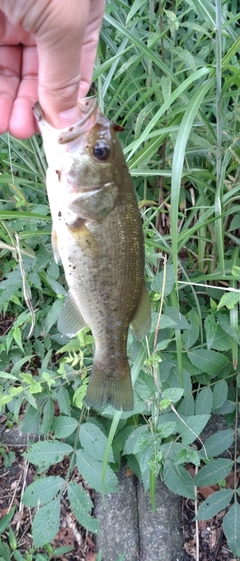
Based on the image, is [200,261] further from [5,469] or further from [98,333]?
[5,469]

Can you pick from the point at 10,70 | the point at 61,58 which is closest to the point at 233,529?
the point at 61,58

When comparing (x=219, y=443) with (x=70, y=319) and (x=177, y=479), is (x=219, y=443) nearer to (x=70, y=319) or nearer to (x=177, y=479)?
(x=177, y=479)

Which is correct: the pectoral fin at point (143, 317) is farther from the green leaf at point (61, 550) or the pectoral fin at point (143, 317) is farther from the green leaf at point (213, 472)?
the green leaf at point (61, 550)

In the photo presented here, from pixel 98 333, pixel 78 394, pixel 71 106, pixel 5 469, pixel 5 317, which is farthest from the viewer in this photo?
pixel 5 317

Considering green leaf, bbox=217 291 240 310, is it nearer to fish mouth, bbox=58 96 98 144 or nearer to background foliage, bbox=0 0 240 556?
background foliage, bbox=0 0 240 556

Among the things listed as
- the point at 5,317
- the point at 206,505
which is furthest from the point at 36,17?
the point at 5,317

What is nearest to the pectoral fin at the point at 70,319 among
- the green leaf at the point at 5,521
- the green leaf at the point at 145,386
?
the green leaf at the point at 145,386
